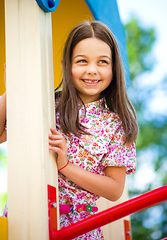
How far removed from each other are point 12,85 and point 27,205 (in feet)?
1.23

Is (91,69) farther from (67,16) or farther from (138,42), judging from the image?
(138,42)

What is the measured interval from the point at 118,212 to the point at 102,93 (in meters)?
0.76

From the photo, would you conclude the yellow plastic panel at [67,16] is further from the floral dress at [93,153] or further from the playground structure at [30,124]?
the playground structure at [30,124]

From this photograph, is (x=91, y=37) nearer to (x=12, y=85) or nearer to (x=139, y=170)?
(x=12, y=85)

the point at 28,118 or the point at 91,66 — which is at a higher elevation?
the point at 91,66

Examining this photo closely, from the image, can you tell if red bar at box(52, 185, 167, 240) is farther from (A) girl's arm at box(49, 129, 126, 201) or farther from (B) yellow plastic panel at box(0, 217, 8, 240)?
(A) girl's arm at box(49, 129, 126, 201)

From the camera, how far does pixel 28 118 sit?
889mm

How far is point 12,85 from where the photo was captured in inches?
36.3

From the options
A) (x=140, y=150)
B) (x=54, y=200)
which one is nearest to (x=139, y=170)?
(x=140, y=150)

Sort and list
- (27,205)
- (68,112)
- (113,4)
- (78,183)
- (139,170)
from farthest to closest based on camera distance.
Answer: (139,170) → (113,4) → (68,112) → (78,183) → (27,205)

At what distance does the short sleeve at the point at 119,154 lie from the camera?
4.14ft

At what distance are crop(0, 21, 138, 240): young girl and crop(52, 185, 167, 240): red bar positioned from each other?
0.30m

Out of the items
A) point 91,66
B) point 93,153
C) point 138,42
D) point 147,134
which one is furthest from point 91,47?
point 138,42

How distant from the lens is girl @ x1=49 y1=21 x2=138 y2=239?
1.21 m
